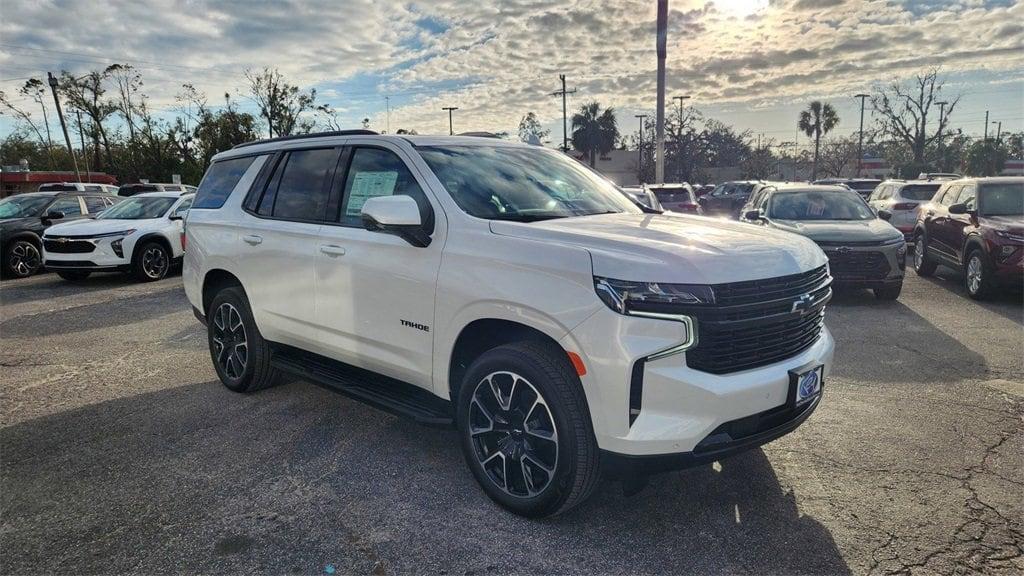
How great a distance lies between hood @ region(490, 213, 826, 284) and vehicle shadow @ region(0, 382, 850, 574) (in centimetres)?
124

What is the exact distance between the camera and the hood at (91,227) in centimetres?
1103

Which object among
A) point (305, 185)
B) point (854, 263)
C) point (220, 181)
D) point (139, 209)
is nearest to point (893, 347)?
point (854, 263)

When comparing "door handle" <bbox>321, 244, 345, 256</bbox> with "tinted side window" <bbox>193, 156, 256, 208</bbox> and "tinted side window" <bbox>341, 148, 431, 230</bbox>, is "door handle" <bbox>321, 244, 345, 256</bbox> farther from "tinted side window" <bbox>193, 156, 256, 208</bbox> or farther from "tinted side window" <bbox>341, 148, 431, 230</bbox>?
"tinted side window" <bbox>193, 156, 256, 208</bbox>

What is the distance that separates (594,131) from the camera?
207ft

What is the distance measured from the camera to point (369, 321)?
3725mm

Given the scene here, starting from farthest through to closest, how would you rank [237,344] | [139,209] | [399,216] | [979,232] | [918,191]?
[918,191]
[139,209]
[979,232]
[237,344]
[399,216]

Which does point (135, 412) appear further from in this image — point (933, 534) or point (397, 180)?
point (933, 534)

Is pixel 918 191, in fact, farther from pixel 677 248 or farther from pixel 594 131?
pixel 594 131

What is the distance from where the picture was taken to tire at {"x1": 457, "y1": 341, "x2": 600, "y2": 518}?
9.17ft

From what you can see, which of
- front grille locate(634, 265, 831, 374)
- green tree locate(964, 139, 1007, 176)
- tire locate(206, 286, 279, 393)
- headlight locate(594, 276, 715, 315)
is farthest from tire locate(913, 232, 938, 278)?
green tree locate(964, 139, 1007, 176)

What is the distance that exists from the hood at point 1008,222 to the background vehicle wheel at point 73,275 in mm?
14517

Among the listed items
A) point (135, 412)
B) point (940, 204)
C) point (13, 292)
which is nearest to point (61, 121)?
point (13, 292)

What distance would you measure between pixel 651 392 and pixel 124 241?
1151cm

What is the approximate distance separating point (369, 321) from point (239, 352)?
6.05 feet
